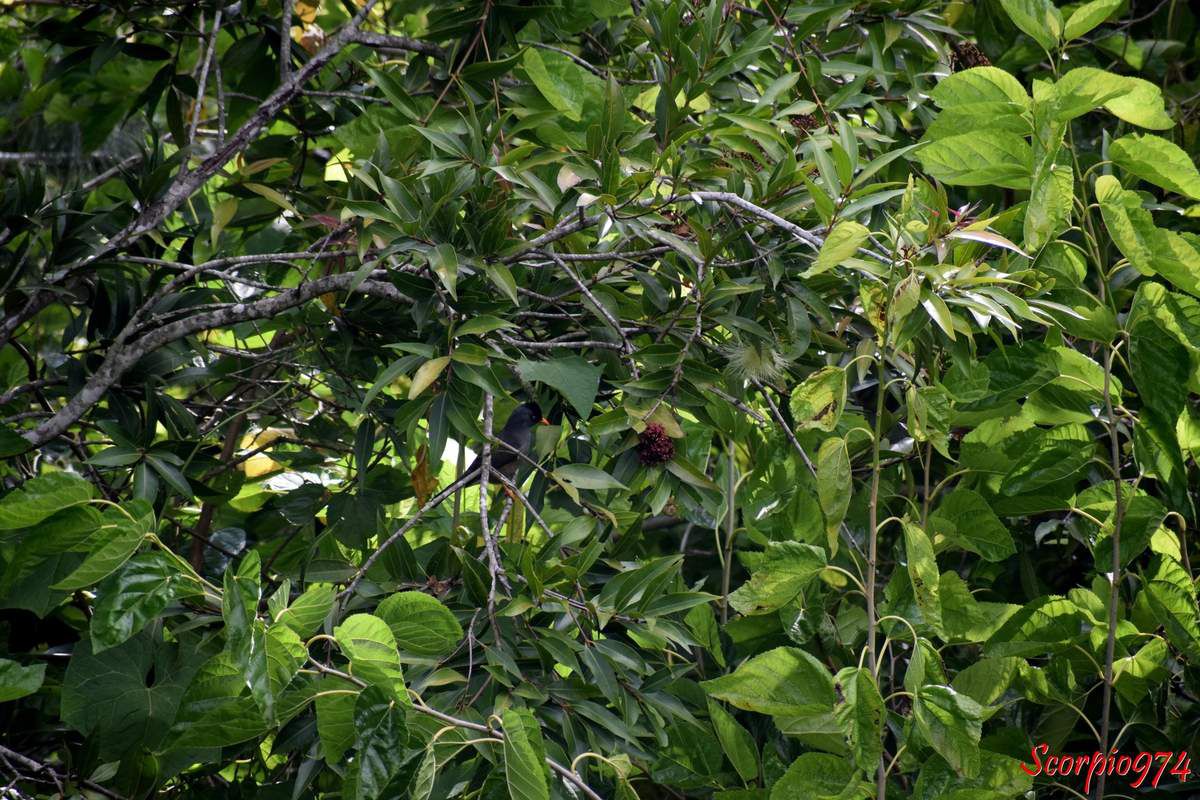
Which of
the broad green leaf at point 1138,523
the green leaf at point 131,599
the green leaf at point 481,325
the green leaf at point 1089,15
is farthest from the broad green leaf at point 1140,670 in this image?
the green leaf at point 131,599

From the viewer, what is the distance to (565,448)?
8.91 ft

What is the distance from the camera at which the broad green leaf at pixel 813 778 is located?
155cm

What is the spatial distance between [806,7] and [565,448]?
111 centimetres

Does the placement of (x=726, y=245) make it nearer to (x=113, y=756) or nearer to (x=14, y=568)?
(x=14, y=568)

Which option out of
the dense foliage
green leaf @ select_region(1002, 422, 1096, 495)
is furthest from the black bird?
green leaf @ select_region(1002, 422, 1096, 495)

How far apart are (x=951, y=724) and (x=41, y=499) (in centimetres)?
122

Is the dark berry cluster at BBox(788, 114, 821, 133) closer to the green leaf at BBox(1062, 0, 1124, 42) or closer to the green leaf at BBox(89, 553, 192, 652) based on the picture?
the green leaf at BBox(1062, 0, 1124, 42)

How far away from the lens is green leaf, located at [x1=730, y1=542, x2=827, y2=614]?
155 centimetres

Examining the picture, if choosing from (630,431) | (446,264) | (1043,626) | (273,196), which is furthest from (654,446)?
(273,196)

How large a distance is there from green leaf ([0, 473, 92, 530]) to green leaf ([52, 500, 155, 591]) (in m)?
0.07

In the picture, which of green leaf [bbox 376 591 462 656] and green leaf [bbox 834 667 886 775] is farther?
green leaf [bbox 376 591 462 656]

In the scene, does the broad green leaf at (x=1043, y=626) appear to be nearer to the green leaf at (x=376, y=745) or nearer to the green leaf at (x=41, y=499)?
the green leaf at (x=376, y=745)

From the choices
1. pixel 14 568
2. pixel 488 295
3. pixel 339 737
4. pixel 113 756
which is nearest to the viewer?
pixel 339 737

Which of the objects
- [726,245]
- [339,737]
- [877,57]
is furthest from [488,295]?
[877,57]
